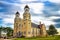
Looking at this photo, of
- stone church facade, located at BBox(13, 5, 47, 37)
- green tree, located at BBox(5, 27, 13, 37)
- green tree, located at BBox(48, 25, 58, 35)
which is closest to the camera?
green tree, located at BBox(48, 25, 58, 35)

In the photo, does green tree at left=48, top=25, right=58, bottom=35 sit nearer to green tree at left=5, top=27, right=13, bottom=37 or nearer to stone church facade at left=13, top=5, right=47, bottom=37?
stone church facade at left=13, top=5, right=47, bottom=37

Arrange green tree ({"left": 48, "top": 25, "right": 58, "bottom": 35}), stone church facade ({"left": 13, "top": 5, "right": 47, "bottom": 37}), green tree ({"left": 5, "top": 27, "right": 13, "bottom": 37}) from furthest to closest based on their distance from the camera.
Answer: green tree ({"left": 5, "top": 27, "right": 13, "bottom": 37}) → stone church facade ({"left": 13, "top": 5, "right": 47, "bottom": 37}) → green tree ({"left": 48, "top": 25, "right": 58, "bottom": 35})

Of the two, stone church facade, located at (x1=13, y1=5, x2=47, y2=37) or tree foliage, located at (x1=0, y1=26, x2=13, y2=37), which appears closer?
stone church facade, located at (x1=13, y1=5, x2=47, y2=37)

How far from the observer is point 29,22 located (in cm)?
2045

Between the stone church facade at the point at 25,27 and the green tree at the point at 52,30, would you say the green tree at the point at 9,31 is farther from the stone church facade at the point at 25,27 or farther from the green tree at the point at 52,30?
the green tree at the point at 52,30

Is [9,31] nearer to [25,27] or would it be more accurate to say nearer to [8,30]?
[8,30]

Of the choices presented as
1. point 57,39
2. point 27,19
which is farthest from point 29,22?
point 57,39

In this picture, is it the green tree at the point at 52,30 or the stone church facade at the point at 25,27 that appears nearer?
the green tree at the point at 52,30

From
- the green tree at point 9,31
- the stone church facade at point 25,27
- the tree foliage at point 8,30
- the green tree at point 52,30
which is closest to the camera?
the green tree at point 52,30

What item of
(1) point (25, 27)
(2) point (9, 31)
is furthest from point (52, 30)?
(2) point (9, 31)

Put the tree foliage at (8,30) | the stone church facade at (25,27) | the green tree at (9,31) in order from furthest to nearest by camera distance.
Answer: the green tree at (9,31), the tree foliage at (8,30), the stone church facade at (25,27)

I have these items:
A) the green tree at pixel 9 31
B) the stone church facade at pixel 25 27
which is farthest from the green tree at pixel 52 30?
the green tree at pixel 9 31

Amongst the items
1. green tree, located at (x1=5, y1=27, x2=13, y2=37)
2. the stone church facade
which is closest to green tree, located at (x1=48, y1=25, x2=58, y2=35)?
the stone church facade

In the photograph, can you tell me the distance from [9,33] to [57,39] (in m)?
7.64
